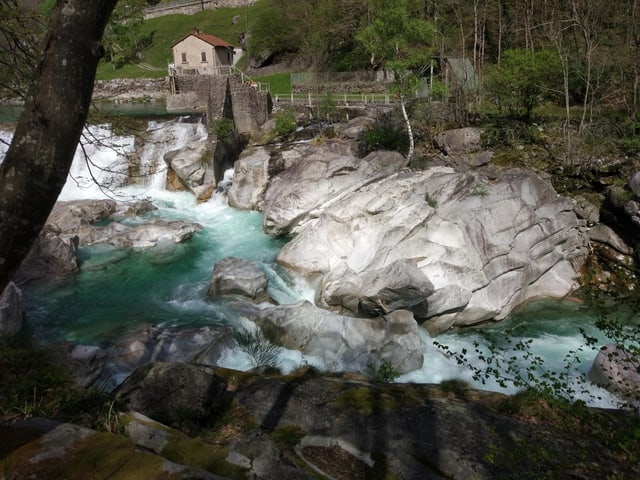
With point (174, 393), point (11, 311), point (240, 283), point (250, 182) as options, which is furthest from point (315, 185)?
point (174, 393)

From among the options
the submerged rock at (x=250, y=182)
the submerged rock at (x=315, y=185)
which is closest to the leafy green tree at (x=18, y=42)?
the submerged rock at (x=315, y=185)

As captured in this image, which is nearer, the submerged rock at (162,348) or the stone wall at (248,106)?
the submerged rock at (162,348)

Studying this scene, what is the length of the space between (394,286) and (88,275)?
393 inches

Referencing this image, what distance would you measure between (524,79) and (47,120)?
818 inches

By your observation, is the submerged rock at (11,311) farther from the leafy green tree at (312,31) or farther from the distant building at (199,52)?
the distant building at (199,52)

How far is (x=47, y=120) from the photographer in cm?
261

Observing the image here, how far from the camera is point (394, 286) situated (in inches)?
453

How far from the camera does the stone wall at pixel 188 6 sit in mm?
63594

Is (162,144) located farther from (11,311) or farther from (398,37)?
(11,311)

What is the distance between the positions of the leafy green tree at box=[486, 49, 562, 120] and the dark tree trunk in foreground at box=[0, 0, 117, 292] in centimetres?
2043

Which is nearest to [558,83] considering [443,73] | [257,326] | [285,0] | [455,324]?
[443,73]

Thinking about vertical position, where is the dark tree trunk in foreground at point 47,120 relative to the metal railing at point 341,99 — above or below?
below

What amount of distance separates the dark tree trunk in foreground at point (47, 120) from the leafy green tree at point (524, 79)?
67.0 ft

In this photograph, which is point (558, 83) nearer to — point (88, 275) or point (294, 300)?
point (294, 300)
